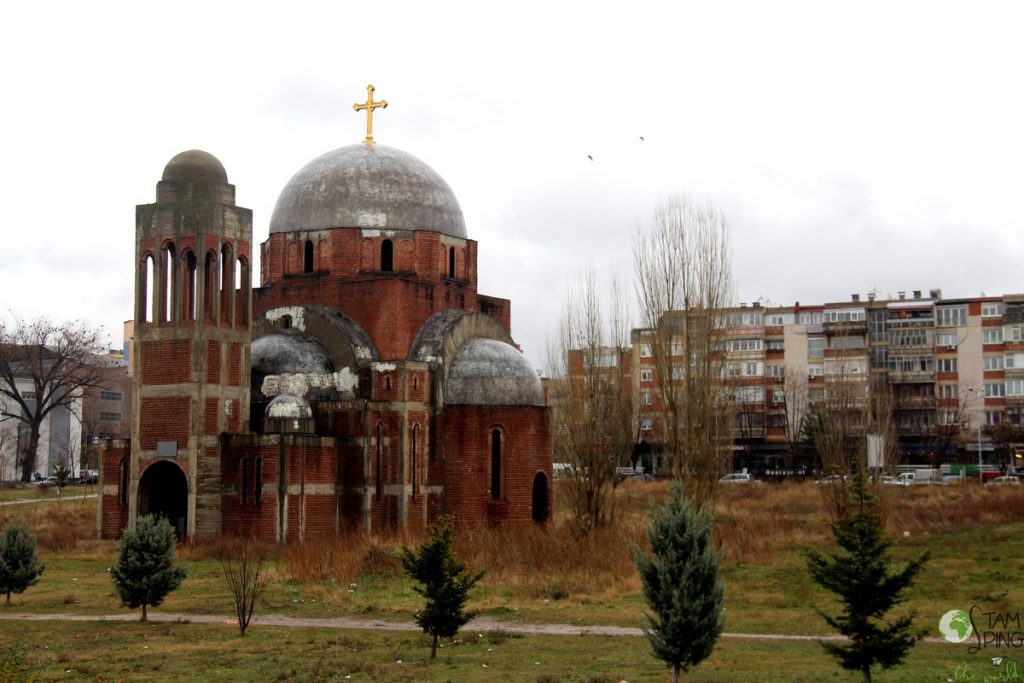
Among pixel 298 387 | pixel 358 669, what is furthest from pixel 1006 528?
pixel 358 669

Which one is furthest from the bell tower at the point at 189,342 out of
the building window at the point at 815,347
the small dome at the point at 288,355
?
the building window at the point at 815,347

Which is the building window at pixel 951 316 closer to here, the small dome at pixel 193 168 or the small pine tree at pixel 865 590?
the small dome at pixel 193 168

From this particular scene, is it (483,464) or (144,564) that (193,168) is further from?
(144,564)

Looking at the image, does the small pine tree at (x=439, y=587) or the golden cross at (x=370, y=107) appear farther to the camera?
the golden cross at (x=370, y=107)

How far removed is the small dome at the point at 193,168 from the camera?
120 ft

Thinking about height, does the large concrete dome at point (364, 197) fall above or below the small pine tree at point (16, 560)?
above

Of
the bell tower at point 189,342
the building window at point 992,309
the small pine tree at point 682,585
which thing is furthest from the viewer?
the building window at point 992,309

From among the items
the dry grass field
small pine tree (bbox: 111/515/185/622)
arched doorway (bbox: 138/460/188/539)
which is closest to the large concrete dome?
arched doorway (bbox: 138/460/188/539)

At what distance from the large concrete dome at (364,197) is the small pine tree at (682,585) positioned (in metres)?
27.4

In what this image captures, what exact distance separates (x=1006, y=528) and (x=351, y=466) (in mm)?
A: 17865

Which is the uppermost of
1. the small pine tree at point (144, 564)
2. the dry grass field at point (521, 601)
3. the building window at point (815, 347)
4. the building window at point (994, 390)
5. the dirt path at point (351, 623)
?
the building window at point (815, 347)

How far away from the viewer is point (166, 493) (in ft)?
123

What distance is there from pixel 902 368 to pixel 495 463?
1671 inches

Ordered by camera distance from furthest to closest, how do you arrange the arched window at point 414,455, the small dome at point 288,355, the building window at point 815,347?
Result: the building window at point 815,347 < the arched window at point 414,455 < the small dome at point 288,355
